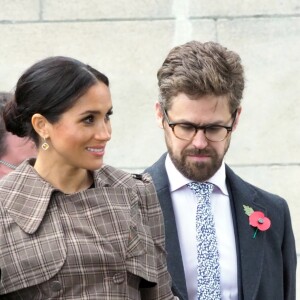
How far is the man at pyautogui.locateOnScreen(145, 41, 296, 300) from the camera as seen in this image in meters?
3.87

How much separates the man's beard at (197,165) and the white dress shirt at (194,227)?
4 centimetres

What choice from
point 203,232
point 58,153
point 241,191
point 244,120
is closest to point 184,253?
point 203,232

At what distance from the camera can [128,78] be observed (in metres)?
6.30

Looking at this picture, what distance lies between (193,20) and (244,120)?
64cm

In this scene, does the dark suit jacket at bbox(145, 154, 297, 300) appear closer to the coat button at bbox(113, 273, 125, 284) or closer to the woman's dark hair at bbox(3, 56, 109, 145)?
the coat button at bbox(113, 273, 125, 284)

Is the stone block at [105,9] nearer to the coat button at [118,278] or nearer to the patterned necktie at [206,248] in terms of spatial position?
the patterned necktie at [206,248]

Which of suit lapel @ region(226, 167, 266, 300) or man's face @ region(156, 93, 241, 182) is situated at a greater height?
man's face @ region(156, 93, 241, 182)

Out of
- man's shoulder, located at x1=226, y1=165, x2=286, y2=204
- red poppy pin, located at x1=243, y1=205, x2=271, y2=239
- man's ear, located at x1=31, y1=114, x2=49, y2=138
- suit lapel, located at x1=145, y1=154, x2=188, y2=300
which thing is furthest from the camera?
man's shoulder, located at x1=226, y1=165, x2=286, y2=204

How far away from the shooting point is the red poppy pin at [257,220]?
13.2 feet

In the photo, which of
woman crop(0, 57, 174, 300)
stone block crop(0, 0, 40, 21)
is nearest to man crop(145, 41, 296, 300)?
woman crop(0, 57, 174, 300)

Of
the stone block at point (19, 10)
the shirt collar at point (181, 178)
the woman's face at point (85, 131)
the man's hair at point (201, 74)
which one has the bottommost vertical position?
the shirt collar at point (181, 178)

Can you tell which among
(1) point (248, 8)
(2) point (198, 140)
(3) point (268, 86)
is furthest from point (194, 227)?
(1) point (248, 8)

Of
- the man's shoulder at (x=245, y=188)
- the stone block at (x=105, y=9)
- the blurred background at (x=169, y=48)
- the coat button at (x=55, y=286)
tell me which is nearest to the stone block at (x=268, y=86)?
the blurred background at (x=169, y=48)

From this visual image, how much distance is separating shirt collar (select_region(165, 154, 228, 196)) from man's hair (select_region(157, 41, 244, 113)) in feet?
0.76
